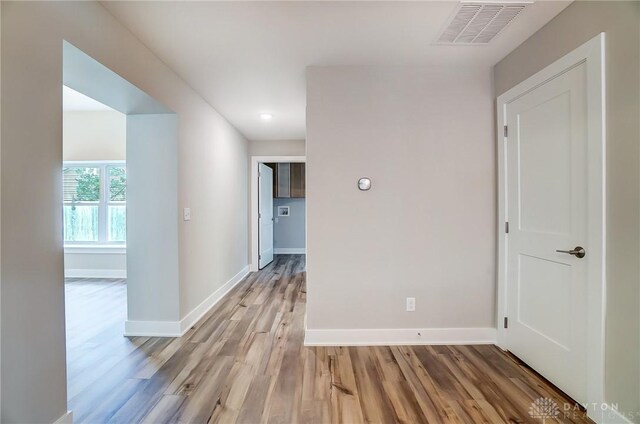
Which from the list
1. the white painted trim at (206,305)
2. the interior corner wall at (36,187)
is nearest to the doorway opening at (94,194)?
the white painted trim at (206,305)

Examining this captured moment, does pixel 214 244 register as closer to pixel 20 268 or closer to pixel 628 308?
pixel 20 268

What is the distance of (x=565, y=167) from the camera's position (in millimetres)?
1848

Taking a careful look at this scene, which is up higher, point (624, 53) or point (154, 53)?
point (154, 53)

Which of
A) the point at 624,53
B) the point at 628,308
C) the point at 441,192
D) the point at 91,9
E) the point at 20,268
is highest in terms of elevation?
the point at 91,9

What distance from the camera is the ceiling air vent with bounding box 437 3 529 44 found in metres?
1.77

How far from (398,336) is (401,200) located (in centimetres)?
118

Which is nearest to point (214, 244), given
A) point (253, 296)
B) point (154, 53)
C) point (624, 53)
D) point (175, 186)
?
point (253, 296)

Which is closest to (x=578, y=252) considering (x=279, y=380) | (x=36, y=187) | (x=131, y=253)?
(x=279, y=380)

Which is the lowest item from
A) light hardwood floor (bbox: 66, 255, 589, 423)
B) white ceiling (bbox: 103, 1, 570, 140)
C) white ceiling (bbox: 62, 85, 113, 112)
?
light hardwood floor (bbox: 66, 255, 589, 423)

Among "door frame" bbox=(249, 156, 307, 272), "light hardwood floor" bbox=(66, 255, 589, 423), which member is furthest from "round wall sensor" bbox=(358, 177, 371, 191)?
"door frame" bbox=(249, 156, 307, 272)

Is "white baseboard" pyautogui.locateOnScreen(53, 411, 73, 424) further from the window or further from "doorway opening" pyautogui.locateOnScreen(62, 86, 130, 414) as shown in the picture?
the window

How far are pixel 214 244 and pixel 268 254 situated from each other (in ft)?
8.30

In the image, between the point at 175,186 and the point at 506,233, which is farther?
the point at 175,186

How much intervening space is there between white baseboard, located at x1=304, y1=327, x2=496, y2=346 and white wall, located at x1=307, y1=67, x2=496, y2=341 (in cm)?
4
